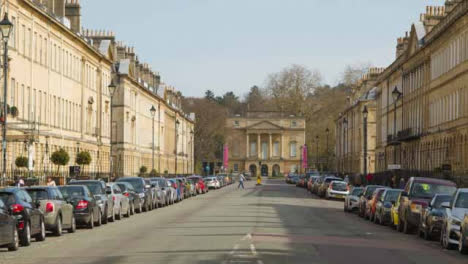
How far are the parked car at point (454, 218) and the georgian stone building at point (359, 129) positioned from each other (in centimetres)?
9906

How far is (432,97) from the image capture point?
8069 centimetres

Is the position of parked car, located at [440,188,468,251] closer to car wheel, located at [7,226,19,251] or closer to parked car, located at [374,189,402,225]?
car wheel, located at [7,226,19,251]

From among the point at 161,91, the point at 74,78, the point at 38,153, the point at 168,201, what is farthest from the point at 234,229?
the point at 161,91

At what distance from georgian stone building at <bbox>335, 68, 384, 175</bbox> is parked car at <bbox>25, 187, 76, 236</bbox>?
96.7m

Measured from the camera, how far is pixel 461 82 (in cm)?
6794

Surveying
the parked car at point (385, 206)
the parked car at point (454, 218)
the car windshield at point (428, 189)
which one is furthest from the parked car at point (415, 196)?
the parked car at point (454, 218)

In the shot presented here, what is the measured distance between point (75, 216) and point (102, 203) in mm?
3044

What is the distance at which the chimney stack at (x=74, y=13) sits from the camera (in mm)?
84125

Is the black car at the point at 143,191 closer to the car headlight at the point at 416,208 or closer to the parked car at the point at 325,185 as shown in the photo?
the car headlight at the point at 416,208

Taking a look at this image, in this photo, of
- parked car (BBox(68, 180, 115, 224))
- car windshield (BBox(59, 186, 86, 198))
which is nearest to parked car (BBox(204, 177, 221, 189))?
parked car (BBox(68, 180, 115, 224))

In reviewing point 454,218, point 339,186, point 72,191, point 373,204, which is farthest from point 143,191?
point 454,218

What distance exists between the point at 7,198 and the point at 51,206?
12.4 ft

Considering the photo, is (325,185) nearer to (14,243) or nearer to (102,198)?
(102,198)

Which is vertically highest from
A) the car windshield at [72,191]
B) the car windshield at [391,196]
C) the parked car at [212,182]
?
the car windshield at [72,191]
